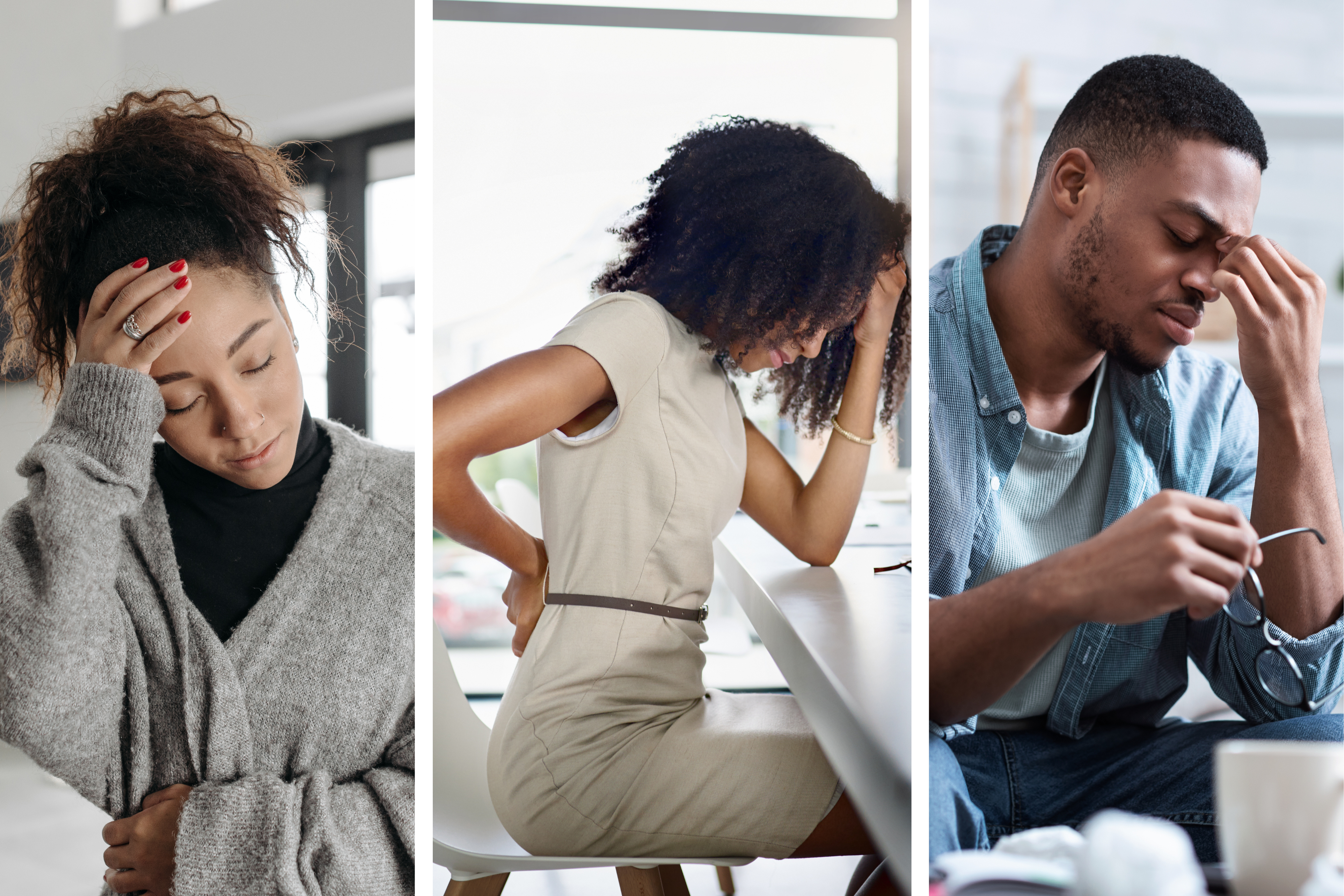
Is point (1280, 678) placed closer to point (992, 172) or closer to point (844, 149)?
point (992, 172)

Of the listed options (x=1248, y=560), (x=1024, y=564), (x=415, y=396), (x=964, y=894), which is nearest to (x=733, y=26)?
(x=415, y=396)

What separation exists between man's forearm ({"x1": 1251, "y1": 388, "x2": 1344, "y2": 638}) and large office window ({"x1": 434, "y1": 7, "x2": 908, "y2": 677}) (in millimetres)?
482

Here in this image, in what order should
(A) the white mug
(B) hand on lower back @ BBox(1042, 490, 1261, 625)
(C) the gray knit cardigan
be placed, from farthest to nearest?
1. (C) the gray knit cardigan
2. (B) hand on lower back @ BBox(1042, 490, 1261, 625)
3. (A) the white mug

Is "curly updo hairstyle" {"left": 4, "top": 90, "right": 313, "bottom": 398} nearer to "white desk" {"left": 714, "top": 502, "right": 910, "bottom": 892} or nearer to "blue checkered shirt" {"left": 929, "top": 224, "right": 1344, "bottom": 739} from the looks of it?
"white desk" {"left": 714, "top": 502, "right": 910, "bottom": 892}

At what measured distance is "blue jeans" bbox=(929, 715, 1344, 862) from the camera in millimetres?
1212

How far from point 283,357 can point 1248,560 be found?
3.87 feet

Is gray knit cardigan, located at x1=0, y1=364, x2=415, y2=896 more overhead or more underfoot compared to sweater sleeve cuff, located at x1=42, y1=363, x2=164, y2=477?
more underfoot

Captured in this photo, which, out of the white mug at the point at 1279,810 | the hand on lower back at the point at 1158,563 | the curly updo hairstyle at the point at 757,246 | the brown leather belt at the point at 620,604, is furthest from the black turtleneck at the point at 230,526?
the white mug at the point at 1279,810

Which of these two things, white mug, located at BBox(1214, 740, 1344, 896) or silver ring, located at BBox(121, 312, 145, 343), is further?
silver ring, located at BBox(121, 312, 145, 343)

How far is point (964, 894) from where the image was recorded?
780 mm

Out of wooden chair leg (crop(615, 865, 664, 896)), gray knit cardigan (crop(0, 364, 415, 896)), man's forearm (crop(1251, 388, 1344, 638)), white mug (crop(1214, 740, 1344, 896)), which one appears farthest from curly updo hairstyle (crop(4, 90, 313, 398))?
man's forearm (crop(1251, 388, 1344, 638))

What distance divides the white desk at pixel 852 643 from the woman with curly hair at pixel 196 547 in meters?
0.46

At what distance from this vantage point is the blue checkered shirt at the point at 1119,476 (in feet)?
3.94

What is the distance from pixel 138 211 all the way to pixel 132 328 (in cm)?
15
